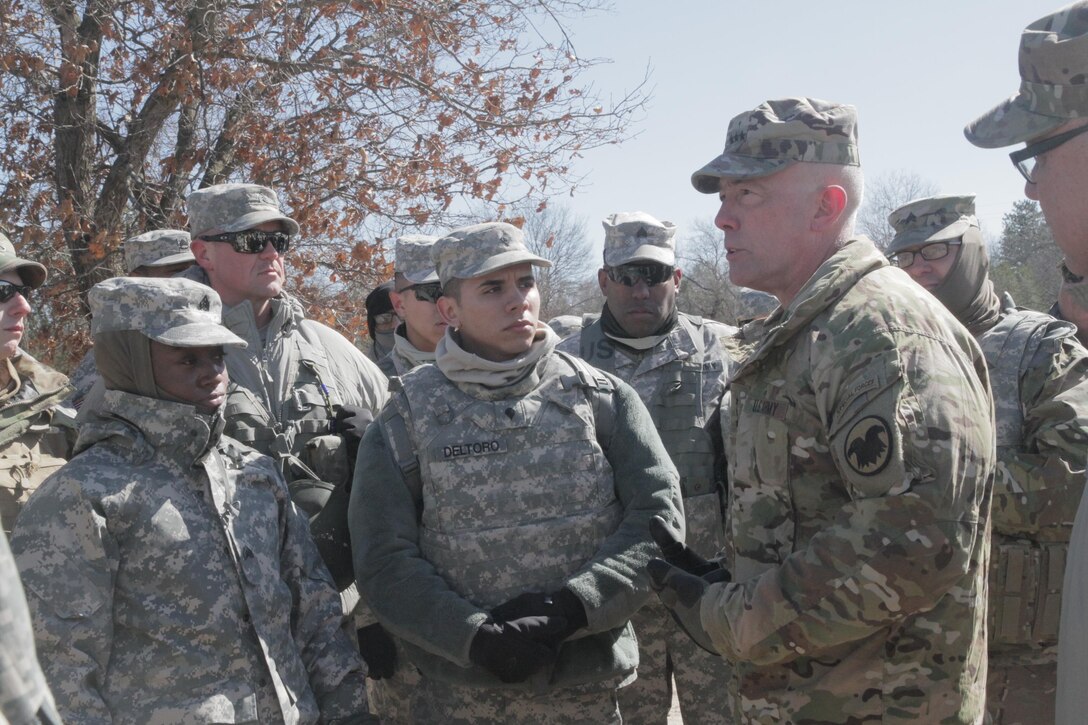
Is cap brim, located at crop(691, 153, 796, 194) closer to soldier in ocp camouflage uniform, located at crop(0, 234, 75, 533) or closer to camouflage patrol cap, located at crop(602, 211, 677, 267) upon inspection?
camouflage patrol cap, located at crop(602, 211, 677, 267)

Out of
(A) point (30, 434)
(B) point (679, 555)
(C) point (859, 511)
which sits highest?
(A) point (30, 434)

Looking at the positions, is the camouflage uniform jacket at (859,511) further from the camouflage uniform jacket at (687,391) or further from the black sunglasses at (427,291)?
the black sunglasses at (427,291)

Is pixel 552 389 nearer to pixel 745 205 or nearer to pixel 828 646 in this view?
pixel 745 205

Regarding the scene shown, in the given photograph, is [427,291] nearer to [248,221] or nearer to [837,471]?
[248,221]

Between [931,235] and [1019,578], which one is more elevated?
[931,235]

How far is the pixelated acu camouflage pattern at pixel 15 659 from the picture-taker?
1156 mm

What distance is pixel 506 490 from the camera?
3363 millimetres

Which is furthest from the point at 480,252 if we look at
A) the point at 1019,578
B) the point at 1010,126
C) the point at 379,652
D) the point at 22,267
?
the point at 1019,578

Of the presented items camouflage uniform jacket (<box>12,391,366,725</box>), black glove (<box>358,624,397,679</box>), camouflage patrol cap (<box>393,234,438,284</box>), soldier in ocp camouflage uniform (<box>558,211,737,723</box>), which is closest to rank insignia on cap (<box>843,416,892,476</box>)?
camouflage uniform jacket (<box>12,391,366,725</box>)

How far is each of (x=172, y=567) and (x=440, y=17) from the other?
8.44 meters

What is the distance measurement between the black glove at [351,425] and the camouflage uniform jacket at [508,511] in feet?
1.75

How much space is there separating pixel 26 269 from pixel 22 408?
0.59m

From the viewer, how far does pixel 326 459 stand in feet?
12.9

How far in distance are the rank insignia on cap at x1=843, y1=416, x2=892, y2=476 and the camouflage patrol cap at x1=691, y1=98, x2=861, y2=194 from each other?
0.75m
